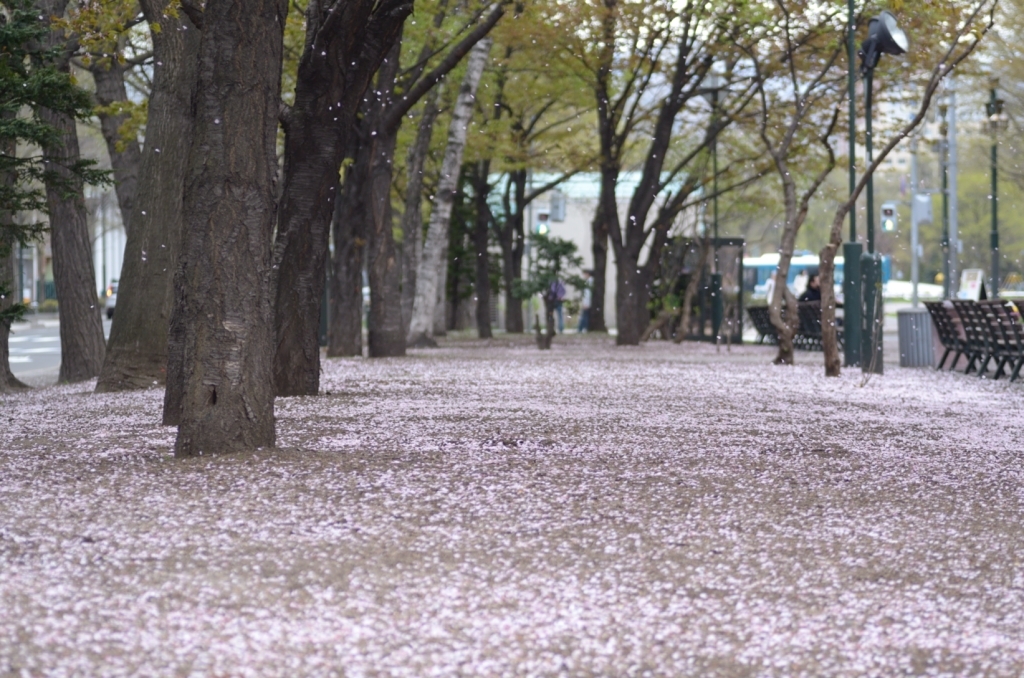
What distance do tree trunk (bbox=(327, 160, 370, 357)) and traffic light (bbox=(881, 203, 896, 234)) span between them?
63.3 ft

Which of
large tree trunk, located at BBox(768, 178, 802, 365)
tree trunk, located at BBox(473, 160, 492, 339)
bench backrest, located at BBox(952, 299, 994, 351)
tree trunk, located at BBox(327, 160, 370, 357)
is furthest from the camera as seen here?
tree trunk, located at BBox(473, 160, 492, 339)

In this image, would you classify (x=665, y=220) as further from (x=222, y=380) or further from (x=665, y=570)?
(x=665, y=570)

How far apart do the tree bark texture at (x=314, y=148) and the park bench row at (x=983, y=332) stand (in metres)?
9.12

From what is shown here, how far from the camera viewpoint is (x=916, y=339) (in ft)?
82.6

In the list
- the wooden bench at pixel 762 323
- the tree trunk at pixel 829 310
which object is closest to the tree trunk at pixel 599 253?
the wooden bench at pixel 762 323

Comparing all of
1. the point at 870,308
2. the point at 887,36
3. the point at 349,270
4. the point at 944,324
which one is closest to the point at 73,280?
the point at 349,270

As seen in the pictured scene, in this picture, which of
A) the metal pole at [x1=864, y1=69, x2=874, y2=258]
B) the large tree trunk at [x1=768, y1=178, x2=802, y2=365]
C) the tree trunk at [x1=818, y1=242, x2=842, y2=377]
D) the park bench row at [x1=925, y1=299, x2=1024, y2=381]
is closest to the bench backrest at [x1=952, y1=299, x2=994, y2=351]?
the park bench row at [x1=925, y1=299, x2=1024, y2=381]

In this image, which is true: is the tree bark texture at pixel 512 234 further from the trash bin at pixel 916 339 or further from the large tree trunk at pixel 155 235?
the large tree trunk at pixel 155 235

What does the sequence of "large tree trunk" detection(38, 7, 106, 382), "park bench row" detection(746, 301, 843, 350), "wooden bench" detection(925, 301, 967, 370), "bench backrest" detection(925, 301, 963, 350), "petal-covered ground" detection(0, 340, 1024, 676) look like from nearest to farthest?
"petal-covered ground" detection(0, 340, 1024, 676), "large tree trunk" detection(38, 7, 106, 382), "wooden bench" detection(925, 301, 967, 370), "bench backrest" detection(925, 301, 963, 350), "park bench row" detection(746, 301, 843, 350)

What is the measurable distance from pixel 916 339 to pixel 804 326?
7.19 m

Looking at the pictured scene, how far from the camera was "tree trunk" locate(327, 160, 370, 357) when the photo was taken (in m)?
24.4

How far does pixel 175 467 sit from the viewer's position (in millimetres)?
8617

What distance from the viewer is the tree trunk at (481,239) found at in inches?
1587

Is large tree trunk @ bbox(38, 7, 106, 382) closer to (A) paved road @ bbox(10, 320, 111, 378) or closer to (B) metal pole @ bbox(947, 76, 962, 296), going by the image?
(A) paved road @ bbox(10, 320, 111, 378)
